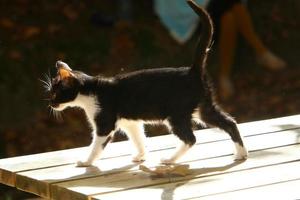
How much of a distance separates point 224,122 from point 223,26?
189 inches

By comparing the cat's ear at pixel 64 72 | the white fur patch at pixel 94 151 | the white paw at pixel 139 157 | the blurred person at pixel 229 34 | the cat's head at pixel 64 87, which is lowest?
the blurred person at pixel 229 34

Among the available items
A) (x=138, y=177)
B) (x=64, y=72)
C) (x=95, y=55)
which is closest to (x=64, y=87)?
(x=64, y=72)

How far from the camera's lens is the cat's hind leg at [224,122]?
14.0ft

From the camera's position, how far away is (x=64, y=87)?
433cm

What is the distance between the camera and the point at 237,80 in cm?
934

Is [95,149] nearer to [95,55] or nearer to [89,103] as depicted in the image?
[89,103]

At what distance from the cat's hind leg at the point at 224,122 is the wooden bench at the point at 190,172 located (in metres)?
0.06

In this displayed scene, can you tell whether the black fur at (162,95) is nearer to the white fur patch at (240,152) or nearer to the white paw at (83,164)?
the white fur patch at (240,152)

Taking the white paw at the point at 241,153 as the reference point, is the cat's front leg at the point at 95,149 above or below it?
above

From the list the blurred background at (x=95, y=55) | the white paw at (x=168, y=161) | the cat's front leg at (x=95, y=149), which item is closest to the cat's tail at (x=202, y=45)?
the white paw at (x=168, y=161)

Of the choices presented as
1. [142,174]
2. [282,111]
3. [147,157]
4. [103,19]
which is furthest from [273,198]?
[103,19]

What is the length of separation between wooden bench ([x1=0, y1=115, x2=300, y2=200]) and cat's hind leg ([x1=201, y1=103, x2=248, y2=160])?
0.19ft

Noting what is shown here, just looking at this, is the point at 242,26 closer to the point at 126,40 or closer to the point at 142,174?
the point at 126,40

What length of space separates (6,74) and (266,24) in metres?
2.93
